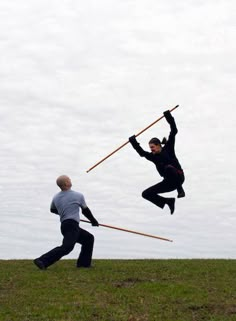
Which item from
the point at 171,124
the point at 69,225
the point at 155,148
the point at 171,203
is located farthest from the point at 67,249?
the point at 171,124

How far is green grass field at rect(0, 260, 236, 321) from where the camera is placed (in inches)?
459

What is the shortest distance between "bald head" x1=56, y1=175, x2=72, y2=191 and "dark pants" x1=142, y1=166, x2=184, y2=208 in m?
2.30

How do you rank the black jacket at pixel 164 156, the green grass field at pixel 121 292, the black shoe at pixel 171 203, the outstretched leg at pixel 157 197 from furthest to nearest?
1. the black shoe at pixel 171 203
2. the outstretched leg at pixel 157 197
3. the black jacket at pixel 164 156
4. the green grass field at pixel 121 292

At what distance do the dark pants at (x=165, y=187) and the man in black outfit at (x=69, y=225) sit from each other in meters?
1.78

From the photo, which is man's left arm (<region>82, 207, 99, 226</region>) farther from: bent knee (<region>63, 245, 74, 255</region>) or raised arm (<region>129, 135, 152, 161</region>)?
raised arm (<region>129, 135, 152, 161</region>)

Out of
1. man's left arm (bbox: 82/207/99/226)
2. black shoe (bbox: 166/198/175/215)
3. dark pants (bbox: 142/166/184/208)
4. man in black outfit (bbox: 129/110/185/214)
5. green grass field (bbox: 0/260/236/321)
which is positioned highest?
man in black outfit (bbox: 129/110/185/214)

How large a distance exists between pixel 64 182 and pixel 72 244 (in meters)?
1.70

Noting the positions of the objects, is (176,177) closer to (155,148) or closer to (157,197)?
(155,148)

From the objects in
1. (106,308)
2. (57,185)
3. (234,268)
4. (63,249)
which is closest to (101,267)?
(63,249)

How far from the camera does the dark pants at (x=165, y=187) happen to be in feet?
55.7

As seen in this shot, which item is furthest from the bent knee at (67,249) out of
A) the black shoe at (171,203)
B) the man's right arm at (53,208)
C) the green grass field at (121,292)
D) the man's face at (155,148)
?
the man's face at (155,148)

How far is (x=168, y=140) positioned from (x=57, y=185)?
3307 mm

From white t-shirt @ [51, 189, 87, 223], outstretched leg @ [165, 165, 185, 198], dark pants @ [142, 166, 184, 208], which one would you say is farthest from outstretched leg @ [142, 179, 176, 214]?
white t-shirt @ [51, 189, 87, 223]

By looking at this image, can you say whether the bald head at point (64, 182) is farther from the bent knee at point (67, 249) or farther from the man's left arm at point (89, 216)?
the bent knee at point (67, 249)
